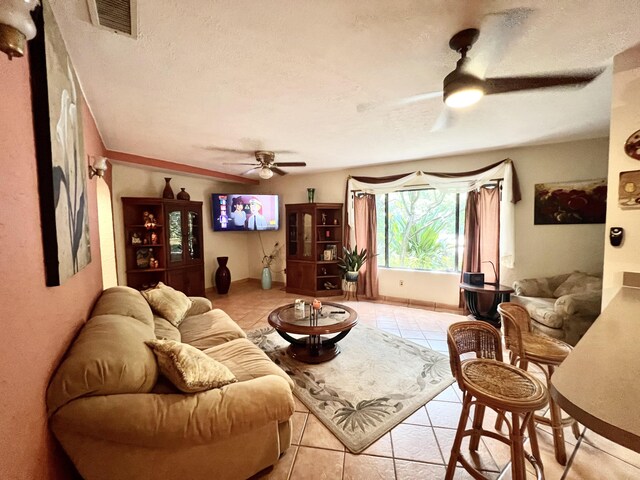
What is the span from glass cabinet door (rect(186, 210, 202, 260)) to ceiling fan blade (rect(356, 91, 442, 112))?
11.7 feet

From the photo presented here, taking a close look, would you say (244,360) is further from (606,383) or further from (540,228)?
(540,228)

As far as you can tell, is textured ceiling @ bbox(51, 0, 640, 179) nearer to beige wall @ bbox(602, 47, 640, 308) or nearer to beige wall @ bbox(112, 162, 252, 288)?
beige wall @ bbox(602, 47, 640, 308)

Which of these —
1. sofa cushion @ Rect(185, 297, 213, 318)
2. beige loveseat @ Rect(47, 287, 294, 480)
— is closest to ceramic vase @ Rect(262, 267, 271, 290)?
sofa cushion @ Rect(185, 297, 213, 318)

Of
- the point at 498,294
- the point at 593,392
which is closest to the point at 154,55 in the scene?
the point at 593,392

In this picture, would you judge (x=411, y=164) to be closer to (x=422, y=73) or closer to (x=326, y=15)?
(x=422, y=73)

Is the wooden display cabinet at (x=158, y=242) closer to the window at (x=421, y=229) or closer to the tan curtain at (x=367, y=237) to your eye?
the tan curtain at (x=367, y=237)

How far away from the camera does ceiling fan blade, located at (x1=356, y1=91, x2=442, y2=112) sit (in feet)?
6.39

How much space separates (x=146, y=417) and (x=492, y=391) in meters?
1.49

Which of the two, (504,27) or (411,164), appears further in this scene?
(411,164)

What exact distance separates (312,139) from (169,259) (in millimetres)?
2999

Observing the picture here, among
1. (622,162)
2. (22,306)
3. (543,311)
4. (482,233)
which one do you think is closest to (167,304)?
(22,306)

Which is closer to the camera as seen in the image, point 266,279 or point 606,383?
point 606,383

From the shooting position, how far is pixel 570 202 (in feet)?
10.5

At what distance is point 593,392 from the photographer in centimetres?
66
